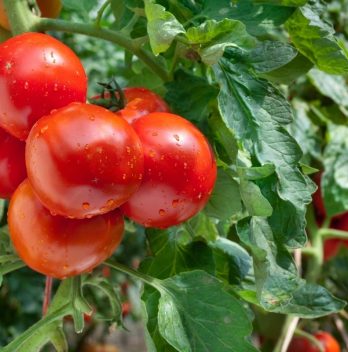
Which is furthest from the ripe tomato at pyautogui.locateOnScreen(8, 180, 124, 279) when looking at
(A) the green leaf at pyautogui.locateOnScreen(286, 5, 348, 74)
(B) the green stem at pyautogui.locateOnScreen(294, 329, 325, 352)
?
(B) the green stem at pyautogui.locateOnScreen(294, 329, 325, 352)

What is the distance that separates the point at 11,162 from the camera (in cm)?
56

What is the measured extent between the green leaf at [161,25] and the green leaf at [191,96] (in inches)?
4.5

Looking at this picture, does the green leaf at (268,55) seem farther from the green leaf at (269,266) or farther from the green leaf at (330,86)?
the green leaf at (330,86)

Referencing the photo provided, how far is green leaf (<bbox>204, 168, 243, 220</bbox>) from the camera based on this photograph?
2.05 feet

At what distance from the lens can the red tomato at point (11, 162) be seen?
56 cm

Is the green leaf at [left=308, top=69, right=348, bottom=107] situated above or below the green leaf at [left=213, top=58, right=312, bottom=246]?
below

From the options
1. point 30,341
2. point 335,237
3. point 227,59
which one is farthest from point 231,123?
point 335,237

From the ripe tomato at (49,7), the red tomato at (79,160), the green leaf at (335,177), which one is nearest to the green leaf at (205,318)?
the red tomato at (79,160)

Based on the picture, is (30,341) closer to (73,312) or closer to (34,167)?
(73,312)

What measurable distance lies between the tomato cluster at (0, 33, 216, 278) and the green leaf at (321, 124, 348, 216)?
0.50 meters

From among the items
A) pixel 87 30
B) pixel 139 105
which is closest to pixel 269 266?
pixel 139 105

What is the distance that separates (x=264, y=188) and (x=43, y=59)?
211mm

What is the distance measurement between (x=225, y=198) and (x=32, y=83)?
8.5 inches

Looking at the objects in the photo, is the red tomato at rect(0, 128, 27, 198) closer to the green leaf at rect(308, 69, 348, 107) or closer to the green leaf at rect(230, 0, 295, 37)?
the green leaf at rect(230, 0, 295, 37)
